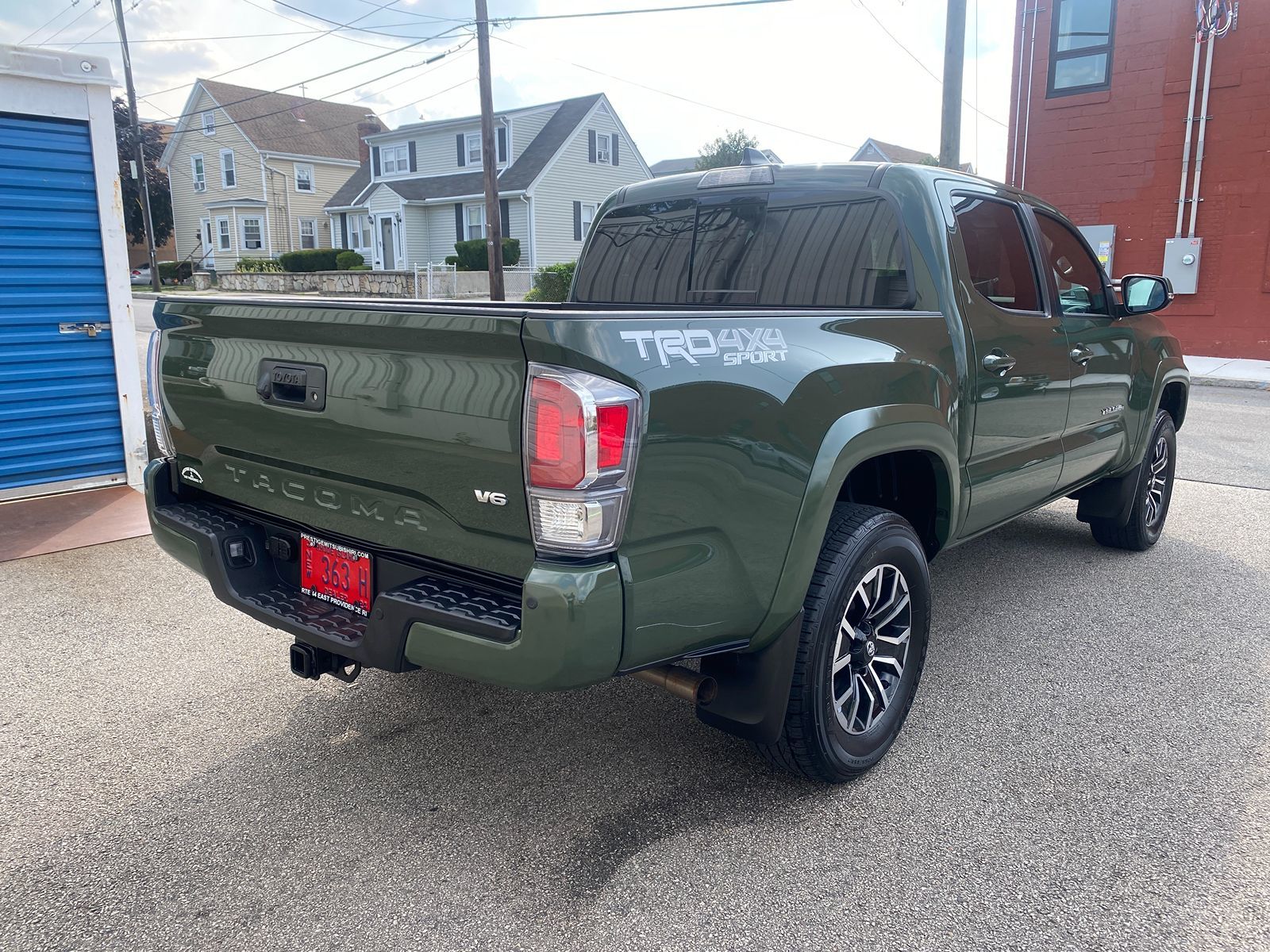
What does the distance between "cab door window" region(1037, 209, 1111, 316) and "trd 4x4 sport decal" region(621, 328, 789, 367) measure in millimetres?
2355

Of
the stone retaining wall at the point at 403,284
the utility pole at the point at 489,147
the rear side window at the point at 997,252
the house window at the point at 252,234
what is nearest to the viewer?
the rear side window at the point at 997,252

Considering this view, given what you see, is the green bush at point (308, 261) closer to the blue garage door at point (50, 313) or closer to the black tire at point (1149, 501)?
the blue garage door at point (50, 313)

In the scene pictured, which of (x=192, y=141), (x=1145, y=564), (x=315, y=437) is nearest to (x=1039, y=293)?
(x=1145, y=564)

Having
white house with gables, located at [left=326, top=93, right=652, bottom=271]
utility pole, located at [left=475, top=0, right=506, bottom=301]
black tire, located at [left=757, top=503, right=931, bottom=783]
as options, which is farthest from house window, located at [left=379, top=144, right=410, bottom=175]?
black tire, located at [left=757, top=503, right=931, bottom=783]

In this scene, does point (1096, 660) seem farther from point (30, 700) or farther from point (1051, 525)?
A: point (30, 700)

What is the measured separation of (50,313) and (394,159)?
34759 millimetres

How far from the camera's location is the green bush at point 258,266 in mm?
37062

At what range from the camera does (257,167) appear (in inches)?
1667

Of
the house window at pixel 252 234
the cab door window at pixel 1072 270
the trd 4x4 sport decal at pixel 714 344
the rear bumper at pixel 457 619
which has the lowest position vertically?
the rear bumper at pixel 457 619

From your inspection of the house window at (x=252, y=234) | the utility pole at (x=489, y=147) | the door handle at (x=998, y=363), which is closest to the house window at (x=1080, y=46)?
the utility pole at (x=489, y=147)

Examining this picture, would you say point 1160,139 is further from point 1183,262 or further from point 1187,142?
point 1183,262

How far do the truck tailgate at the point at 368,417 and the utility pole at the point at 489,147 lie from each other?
649 inches

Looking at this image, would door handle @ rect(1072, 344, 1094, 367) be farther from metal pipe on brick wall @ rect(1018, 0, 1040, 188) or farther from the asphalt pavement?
metal pipe on brick wall @ rect(1018, 0, 1040, 188)

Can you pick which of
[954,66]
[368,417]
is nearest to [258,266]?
[954,66]
